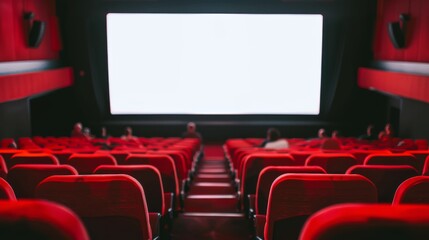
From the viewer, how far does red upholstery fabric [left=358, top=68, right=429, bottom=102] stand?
30.8 ft

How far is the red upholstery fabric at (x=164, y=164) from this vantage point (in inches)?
168

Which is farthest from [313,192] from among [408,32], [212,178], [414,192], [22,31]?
[22,31]

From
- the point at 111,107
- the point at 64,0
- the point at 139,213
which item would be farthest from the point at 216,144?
the point at 139,213

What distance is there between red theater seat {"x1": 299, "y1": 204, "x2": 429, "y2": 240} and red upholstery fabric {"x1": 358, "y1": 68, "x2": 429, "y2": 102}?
8.58 meters

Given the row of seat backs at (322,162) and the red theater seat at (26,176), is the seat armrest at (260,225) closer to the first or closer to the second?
the row of seat backs at (322,162)

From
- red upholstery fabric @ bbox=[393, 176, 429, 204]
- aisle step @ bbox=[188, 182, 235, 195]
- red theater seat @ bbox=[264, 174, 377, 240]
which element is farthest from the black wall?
red upholstery fabric @ bbox=[393, 176, 429, 204]

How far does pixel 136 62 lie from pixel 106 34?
3.85 ft

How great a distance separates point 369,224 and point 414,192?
3.45ft

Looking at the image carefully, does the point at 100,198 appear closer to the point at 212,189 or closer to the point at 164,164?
the point at 164,164

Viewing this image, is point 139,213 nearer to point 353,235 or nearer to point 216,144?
point 353,235

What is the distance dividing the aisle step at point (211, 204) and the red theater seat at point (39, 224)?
405 cm

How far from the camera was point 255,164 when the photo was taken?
4.15 meters

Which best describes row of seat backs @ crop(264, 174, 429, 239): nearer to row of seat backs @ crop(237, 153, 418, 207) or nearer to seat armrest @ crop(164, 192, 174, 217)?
row of seat backs @ crop(237, 153, 418, 207)

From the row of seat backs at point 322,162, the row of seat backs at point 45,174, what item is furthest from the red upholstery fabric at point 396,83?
the row of seat backs at point 45,174
